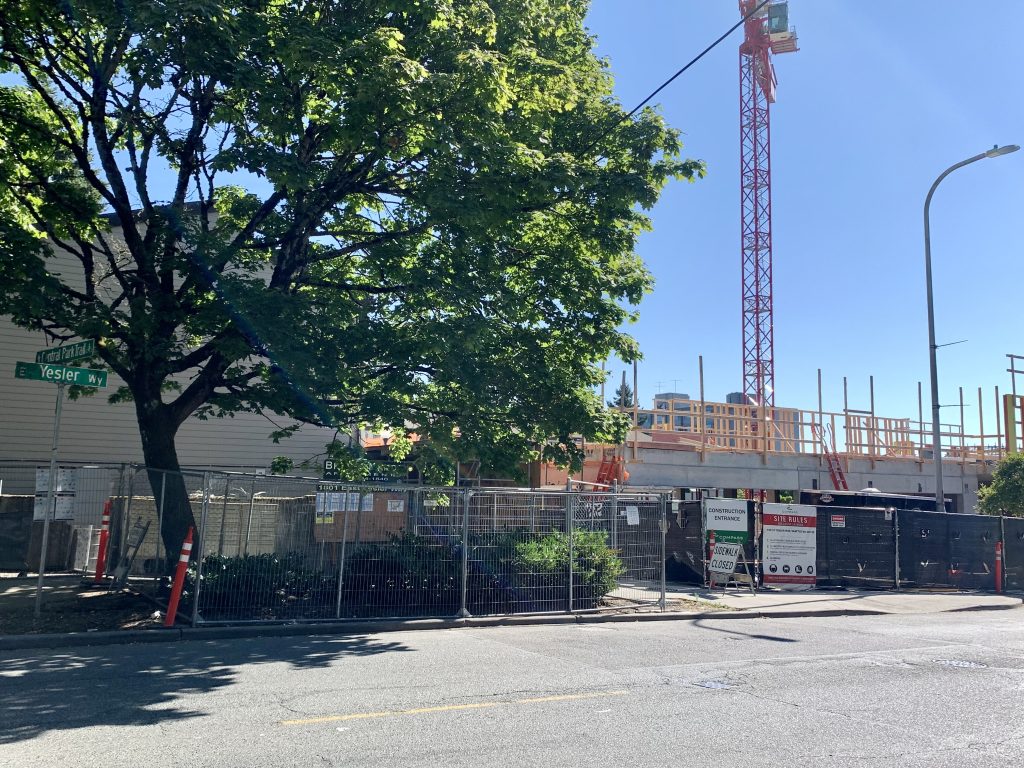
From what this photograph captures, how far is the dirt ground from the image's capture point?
1066 centimetres

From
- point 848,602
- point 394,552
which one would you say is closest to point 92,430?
point 394,552

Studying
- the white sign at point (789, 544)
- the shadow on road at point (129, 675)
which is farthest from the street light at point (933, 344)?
the shadow on road at point (129, 675)

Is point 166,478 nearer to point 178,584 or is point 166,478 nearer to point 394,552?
point 178,584

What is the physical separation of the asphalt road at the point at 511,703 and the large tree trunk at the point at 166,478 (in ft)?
7.99

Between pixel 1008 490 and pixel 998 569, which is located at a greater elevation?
pixel 1008 490

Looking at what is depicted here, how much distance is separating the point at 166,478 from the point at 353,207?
5.37 metres

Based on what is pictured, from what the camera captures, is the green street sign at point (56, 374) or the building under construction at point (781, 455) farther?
the building under construction at point (781, 455)

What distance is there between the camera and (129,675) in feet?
27.4

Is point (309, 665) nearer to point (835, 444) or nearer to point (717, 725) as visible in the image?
point (717, 725)

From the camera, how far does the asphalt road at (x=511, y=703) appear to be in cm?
589

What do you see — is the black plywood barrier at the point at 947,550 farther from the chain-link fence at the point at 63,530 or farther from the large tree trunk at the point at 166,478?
the chain-link fence at the point at 63,530

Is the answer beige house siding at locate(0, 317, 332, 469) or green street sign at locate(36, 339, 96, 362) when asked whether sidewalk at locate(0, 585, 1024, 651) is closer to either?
green street sign at locate(36, 339, 96, 362)

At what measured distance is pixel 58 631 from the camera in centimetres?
1038

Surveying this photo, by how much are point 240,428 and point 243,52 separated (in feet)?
45.7
